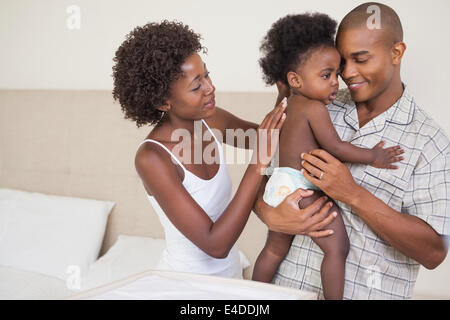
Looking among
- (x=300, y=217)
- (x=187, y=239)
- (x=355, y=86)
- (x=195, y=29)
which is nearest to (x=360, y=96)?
(x=355, y=86)

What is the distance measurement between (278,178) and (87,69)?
5.85 ft

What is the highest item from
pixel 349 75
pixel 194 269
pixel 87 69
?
pixel 87 69

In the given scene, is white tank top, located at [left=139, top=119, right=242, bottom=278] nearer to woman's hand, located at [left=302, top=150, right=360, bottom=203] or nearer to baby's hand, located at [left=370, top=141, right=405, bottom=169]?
woman's hand, located at [left=302, top=150, right=360, bottom=203]

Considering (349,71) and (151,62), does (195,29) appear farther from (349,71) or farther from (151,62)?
(349,71)

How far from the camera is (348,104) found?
1.25 m

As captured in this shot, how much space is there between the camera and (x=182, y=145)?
1.24 m

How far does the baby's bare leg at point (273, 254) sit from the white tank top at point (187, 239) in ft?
0.49

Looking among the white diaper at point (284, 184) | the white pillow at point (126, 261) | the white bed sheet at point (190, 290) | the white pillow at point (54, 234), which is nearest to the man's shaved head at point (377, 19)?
the white diaper at point (284, 184)

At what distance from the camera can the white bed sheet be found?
0.74 m

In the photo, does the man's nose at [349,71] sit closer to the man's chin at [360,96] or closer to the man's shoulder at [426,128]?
the man's chin at [360,96]

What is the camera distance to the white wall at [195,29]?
1623 mm
